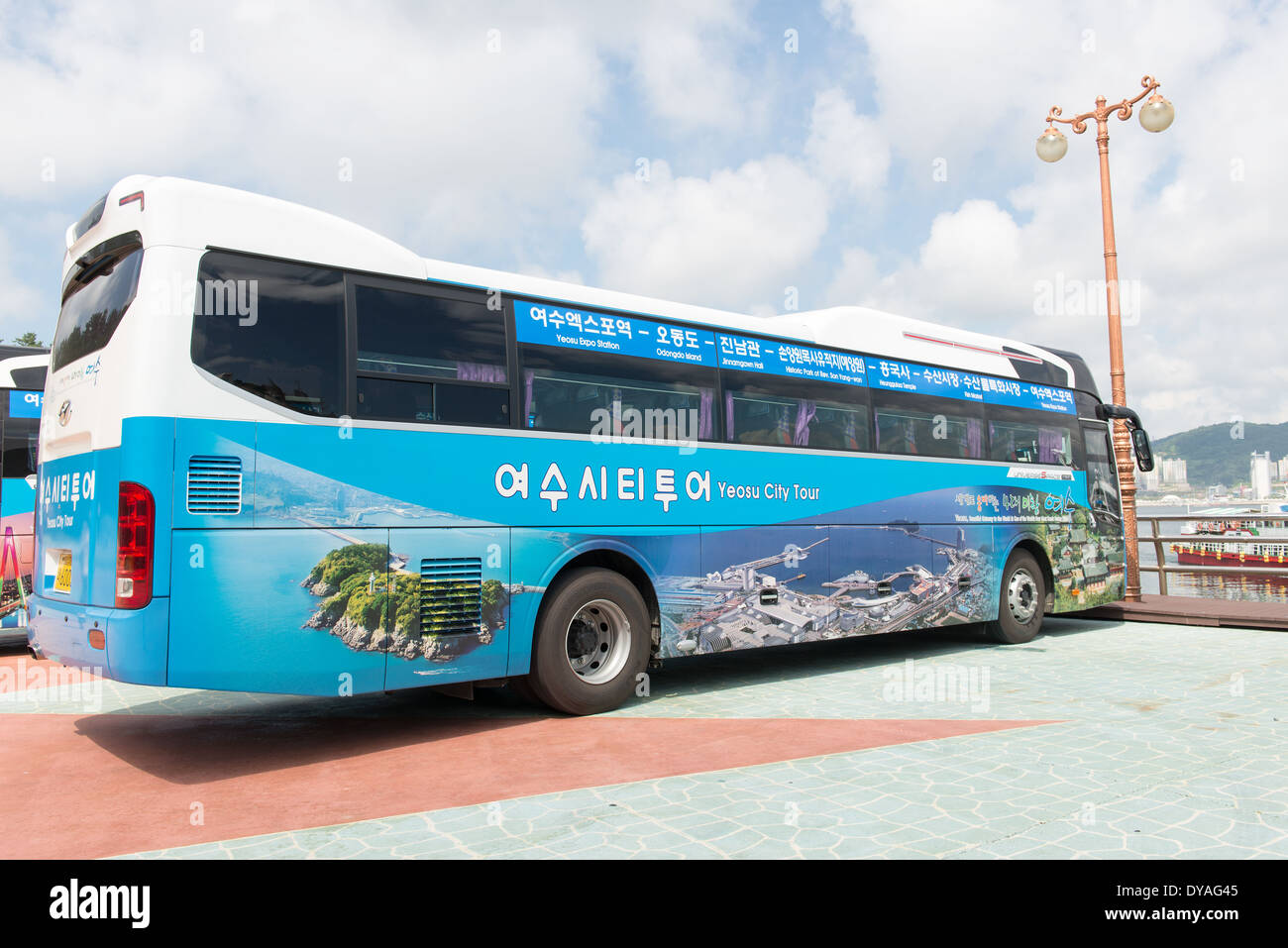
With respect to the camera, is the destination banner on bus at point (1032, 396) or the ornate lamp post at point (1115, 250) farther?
the ornate lamp post at point (1115, 250)

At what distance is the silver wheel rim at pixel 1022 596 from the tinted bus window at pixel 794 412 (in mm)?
3501

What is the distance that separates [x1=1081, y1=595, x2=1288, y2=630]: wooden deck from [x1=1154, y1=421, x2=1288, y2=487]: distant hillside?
125 metres

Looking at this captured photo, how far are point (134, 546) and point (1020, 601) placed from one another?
10144mm

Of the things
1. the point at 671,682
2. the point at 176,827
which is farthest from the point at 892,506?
the point at 176,827

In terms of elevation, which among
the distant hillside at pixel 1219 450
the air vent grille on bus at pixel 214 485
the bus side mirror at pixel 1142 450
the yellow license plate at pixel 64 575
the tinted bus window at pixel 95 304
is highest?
the distant hillside at pixel 1219 450

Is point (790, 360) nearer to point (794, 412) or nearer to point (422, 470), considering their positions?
point (794, 412)

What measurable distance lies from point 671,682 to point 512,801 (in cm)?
412

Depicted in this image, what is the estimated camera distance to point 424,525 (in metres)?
6.43

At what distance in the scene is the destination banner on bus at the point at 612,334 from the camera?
7.30m

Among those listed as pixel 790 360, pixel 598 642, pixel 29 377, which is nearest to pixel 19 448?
pixel 29 377

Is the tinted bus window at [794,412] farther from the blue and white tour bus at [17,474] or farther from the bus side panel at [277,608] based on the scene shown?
the blue and white tour bus at [17,474]

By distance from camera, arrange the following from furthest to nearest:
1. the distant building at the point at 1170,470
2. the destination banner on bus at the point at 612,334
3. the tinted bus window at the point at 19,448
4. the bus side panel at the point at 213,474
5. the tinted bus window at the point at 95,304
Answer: the distant building at the point at 1170,470 → the tinted bus window at the point at 19,448 → the destination banner on bus at the point at 612,334 → the tinted bus window at the point at 95,304 → the bus side panel at the point at 213,474

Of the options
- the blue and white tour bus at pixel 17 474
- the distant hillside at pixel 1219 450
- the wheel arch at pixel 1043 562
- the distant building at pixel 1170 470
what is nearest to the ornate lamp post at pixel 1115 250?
the wheel arch at pixel 1043 562
